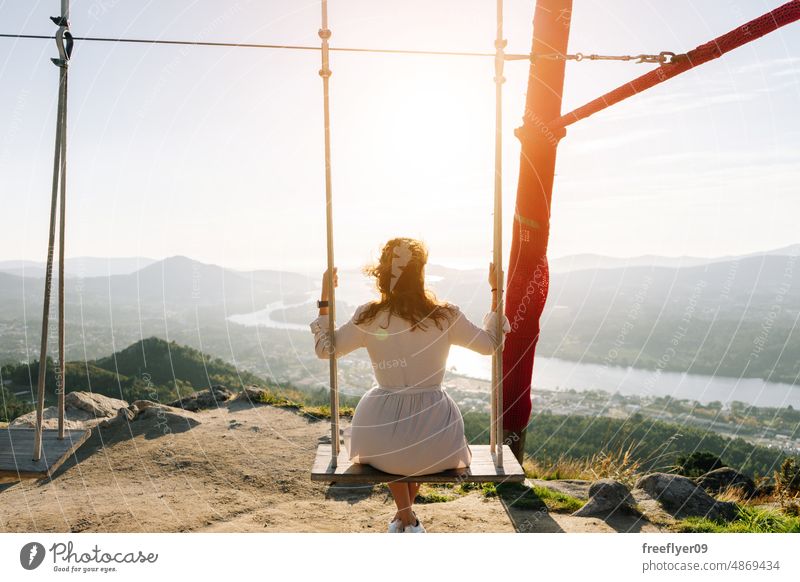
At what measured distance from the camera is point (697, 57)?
513 cm

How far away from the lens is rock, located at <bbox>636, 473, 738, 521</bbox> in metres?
5.64

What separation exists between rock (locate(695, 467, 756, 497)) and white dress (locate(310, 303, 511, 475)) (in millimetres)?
4410

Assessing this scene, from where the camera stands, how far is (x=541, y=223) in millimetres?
6051

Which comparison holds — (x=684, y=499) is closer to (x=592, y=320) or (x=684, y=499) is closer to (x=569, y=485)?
(x=569, y=485)

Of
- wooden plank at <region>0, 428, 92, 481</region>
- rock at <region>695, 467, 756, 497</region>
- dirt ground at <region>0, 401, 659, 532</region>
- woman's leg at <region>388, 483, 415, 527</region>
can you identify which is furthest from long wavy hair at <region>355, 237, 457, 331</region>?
rock at <region>695, 467, 756, 497</region>

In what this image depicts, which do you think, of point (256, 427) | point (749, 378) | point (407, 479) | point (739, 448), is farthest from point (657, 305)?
point (407, 479)

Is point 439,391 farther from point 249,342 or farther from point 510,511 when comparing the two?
point 249,342

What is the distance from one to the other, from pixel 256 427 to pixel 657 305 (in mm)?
57410

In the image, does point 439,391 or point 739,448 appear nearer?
point 439,391

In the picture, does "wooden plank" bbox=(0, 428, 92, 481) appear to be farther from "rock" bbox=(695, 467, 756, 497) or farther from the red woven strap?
"rock" bbox=(695, 467, 756, 497)

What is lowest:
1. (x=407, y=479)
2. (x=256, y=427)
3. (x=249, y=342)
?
(x=249, y=342)

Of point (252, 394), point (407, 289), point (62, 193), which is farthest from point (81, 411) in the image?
point (407, 289)

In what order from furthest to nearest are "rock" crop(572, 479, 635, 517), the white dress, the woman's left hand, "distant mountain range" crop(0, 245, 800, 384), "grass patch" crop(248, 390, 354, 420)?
1. "distant mountain range" crop(0, 245, 800, 384)
2. "grass patch" crop(248, 390, 354, 420)
3. "rock" crop(572, 479, 635, 517)
4. the woman's left hand
5. the white dress

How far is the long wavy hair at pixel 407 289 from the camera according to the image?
13.0ft
